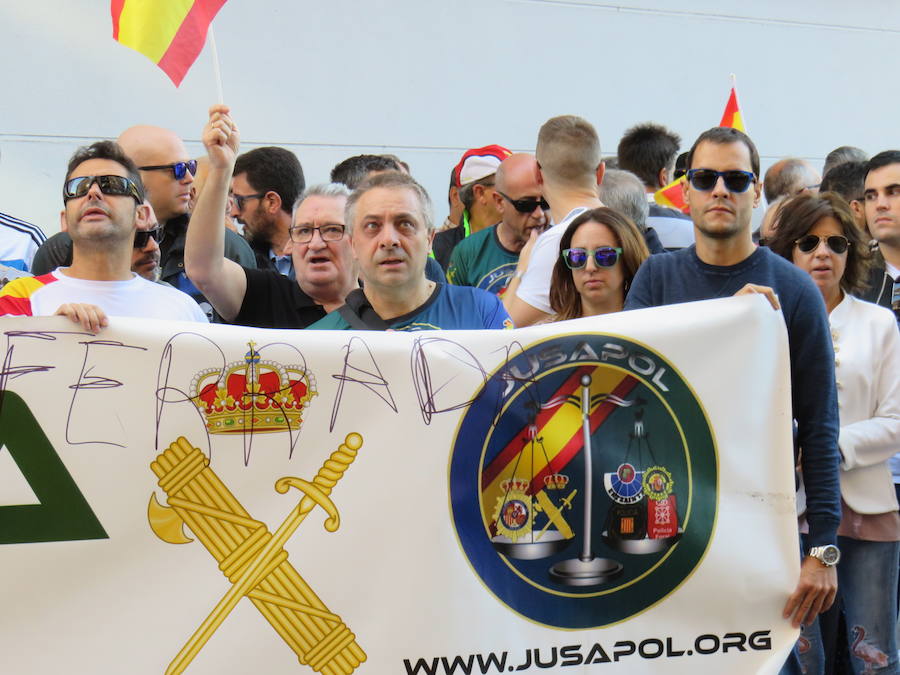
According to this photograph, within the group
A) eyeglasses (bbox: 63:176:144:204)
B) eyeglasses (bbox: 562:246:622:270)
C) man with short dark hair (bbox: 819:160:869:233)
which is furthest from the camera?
man with short dark hair (bbox: 819:160:869:233)

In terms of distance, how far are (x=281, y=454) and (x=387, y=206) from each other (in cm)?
96

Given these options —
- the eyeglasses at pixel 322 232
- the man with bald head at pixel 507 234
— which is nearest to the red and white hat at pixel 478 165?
the man with bald head at pixel 507 234

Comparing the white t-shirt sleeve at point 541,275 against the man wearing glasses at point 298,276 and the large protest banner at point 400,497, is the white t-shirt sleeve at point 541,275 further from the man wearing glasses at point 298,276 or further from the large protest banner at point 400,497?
the large protest banner at point 400,497

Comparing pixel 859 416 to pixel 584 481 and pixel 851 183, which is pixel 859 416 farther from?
pixel 851 183

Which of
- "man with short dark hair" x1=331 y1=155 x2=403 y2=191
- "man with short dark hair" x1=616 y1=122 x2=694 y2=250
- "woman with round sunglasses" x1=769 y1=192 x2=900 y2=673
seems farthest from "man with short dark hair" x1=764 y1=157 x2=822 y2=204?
"woman with round sunglasses" x1=769 y1=192 x2=900 y2=673

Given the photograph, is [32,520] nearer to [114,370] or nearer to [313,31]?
[114,370]

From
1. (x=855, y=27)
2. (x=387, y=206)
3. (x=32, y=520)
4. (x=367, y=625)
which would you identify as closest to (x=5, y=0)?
(x=387, y=206)

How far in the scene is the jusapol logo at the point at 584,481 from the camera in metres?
3.30

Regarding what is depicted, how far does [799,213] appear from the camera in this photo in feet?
14.1

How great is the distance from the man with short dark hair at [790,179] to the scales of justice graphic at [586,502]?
3.64 metres

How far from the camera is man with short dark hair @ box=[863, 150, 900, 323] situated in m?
4.84

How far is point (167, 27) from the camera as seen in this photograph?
13.5ft

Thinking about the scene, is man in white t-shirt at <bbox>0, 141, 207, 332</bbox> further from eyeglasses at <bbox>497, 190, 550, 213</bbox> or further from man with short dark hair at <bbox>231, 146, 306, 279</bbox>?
eyeglasses at <bbox>497, 190, 550, 213</bbox>

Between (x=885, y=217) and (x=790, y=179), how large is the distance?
6.03 ft
